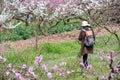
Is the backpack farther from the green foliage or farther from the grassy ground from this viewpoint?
the green foliage

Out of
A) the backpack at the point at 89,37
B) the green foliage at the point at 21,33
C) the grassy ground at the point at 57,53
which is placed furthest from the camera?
the green foliage at the point at 21,33

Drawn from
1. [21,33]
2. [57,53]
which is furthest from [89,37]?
[21,33]

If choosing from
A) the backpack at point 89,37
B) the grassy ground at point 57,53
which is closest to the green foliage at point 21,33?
the grassy ground at point 57,53

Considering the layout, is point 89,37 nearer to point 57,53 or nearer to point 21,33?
point 57,53

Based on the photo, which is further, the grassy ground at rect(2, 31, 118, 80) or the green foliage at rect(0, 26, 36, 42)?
the green foliage at rect(0, 26, 36, 42)

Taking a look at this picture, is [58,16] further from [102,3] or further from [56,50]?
[56,50]

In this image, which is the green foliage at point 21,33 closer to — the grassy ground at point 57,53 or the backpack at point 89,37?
the grassy ground at point 57,53

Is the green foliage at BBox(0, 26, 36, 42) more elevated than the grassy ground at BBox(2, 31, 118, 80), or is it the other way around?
the grassy ground at BBox(2, 31, 118, 80)

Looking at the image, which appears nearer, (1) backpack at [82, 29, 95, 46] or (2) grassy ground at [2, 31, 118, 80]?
(1) backpack at [82, 29, 95, 46]

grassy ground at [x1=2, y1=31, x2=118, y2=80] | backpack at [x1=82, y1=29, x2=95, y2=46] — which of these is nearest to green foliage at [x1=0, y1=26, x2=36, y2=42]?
grassy ground at [x1=2, y1=31, x2=118, y2=80]

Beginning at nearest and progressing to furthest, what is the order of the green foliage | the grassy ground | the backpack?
the backpack
the grassy ground
the green foliage

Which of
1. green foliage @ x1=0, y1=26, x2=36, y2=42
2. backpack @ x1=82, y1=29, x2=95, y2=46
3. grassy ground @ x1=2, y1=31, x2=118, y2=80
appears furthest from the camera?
green foliage @ x1=0, y1=26, x2=36, y2=42

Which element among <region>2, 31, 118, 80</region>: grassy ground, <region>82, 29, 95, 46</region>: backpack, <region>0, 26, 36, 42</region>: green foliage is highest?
<region>82, 29, 95, 46</region>: backpack

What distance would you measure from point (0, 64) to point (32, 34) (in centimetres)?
1344
